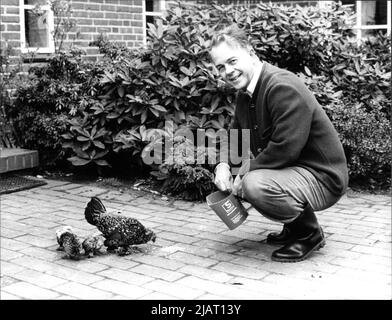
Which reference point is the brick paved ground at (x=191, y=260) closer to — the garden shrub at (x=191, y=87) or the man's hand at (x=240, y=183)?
the man's hand at (x=240, y=183)

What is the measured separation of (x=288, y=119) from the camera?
13.3 ft

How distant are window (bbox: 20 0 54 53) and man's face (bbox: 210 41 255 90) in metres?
3.70

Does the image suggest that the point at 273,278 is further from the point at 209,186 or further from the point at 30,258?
the point at 209,186

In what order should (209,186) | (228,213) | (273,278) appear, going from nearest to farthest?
(273,278) → (228,213) → (209,186)

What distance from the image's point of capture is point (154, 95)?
660 centimetres

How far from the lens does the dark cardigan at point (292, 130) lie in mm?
4059

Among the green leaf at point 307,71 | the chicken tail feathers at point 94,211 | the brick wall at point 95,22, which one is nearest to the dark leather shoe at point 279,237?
the chicken tail feathers at point 94,211

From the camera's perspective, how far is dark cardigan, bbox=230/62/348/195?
13.3ft

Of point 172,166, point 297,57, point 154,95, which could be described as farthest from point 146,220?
point 297,57

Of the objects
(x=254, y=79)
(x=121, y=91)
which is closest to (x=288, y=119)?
(x=254, y=79)

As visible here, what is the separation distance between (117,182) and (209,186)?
1.17 metres

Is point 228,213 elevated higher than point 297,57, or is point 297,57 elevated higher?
point 297,57

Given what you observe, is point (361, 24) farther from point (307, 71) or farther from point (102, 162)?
point (102, 162)

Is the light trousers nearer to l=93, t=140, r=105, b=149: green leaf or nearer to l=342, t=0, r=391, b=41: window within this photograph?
l=93, t=140, r=105, b=149: green leaf
